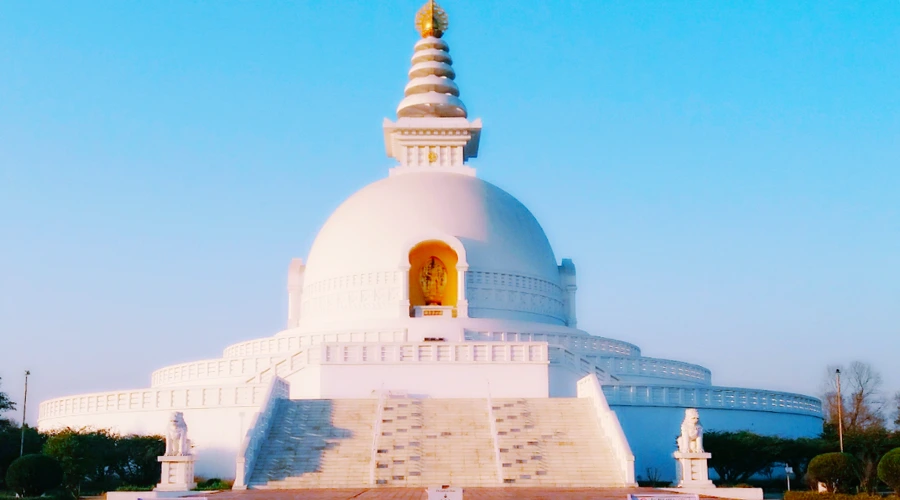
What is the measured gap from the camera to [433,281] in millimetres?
37344

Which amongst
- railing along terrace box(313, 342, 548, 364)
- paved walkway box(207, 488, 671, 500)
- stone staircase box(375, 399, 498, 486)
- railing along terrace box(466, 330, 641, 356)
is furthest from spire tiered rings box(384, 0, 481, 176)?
paved walkway box(207, 488, 671, 500)

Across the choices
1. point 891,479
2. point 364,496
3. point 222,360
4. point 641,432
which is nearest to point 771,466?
point 641,432

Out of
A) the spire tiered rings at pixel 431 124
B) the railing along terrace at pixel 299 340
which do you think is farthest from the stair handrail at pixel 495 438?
the spire tiered rings at pixel 431 124

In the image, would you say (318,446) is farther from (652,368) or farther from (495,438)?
(652,368)

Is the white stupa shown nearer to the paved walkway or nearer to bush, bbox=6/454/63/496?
the paved walkway

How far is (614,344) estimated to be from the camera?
37031mm

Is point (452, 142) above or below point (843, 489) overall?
above

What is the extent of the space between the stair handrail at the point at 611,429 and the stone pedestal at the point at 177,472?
370 inches

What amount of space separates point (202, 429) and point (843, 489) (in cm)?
1769

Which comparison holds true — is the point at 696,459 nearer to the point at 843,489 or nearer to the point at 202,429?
the point at 843,489

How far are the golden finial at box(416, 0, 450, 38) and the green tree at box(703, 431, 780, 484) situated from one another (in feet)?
85.2

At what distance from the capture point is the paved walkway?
18.3m

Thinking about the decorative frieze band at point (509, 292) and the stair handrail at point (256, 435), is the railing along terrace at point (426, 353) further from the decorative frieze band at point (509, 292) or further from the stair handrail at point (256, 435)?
the decorative frieze band at point (509, 292)

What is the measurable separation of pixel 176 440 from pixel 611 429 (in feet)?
32.1
